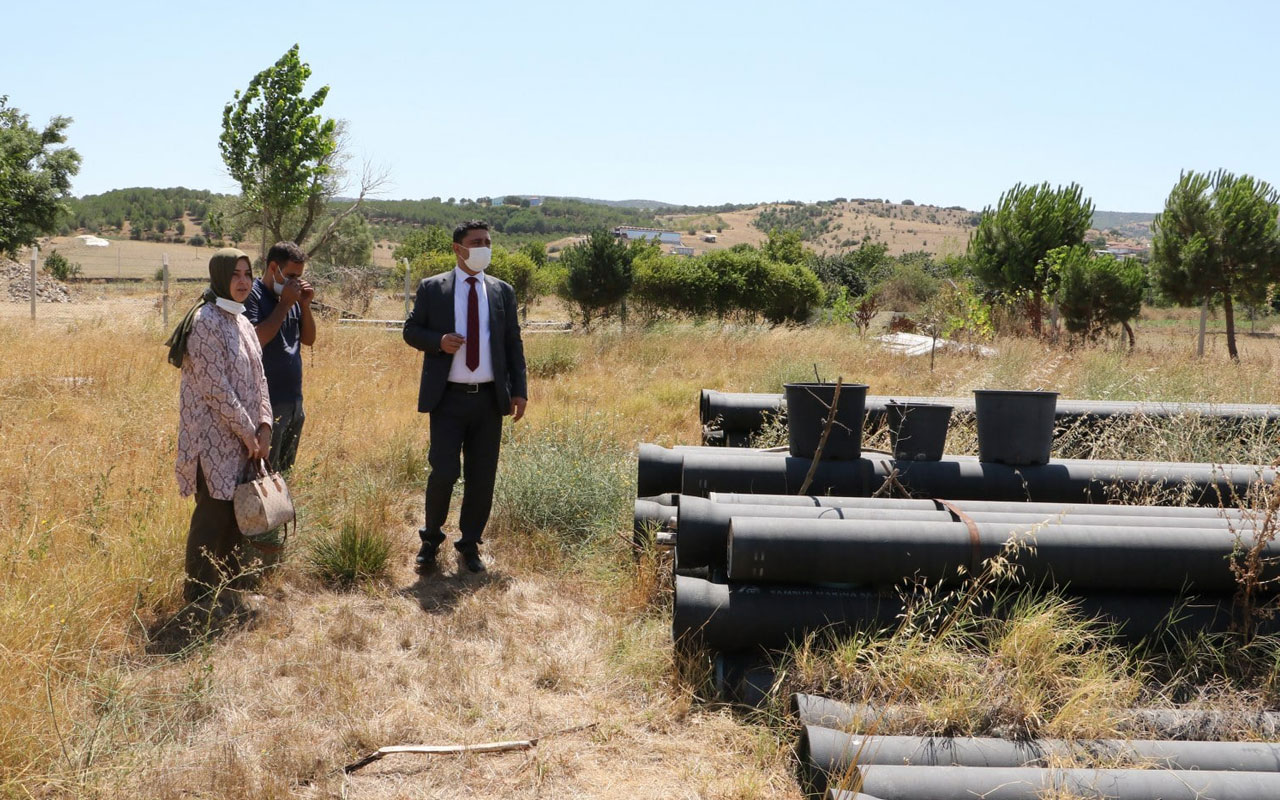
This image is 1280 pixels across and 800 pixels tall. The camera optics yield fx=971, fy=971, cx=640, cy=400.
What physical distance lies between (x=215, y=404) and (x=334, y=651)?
1.19 meters

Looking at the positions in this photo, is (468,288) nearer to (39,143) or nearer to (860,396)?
(860,396)

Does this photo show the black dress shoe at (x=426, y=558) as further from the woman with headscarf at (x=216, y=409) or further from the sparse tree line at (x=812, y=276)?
the sparse tree line at (x=812, y=276)

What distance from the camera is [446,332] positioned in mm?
5352

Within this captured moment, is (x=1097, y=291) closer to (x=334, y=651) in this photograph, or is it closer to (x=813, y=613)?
(x=813, y=613)

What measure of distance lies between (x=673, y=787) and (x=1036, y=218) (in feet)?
80.4

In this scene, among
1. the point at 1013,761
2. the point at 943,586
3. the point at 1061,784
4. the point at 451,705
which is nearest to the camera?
the point at 1061,784

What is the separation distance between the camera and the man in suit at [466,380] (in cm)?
524

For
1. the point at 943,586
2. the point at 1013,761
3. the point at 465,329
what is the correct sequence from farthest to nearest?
the point at 465,329 → the point at 943,586 → the point at 1013,761

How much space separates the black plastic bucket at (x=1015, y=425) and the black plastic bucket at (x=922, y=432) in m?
0.20

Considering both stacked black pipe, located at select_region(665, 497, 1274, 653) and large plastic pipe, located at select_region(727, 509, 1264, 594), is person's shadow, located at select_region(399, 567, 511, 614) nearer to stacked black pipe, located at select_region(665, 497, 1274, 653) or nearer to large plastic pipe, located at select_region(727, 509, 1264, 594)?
stacked black pipe, located at select_region(665, 497, 1274, 653)

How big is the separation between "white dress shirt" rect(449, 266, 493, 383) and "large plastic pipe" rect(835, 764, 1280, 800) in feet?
10.1

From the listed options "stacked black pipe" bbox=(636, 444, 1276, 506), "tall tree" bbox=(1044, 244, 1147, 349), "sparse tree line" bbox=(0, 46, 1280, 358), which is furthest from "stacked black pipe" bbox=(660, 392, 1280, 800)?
"tall tree" bbox=(1044, 244, 1147, 349)

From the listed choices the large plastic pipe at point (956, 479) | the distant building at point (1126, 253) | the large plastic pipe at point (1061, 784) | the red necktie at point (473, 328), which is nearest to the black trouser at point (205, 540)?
the red necktie at point (473, 328)

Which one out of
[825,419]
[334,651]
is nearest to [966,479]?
[825,419]
